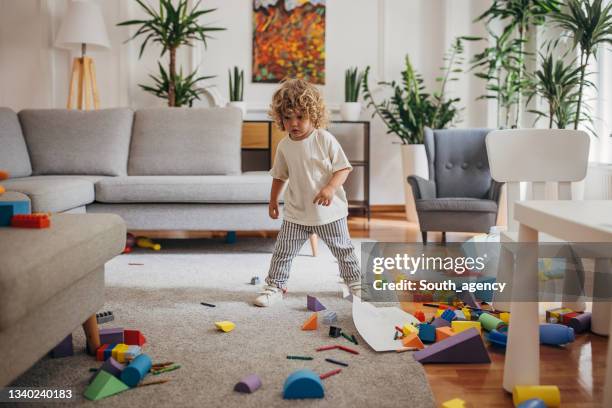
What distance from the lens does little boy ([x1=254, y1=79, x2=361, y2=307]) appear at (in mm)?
2277

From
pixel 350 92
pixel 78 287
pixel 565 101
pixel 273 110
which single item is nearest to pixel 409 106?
pixel 350 92

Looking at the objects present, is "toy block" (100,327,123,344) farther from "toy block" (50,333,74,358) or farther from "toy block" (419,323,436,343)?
"toy block" (419,323,436,343)

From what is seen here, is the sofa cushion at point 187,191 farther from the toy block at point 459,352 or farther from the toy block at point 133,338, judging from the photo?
the toy block at point 459,352

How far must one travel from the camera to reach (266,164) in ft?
17.0

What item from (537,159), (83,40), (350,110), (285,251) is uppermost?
(83,40)

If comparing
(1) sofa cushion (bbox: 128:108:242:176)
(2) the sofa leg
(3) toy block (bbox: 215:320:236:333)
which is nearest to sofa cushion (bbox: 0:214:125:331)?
(2) the sofa leg

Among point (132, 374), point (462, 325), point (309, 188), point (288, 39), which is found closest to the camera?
point (132, 374)

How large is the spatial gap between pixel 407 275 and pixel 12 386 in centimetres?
185

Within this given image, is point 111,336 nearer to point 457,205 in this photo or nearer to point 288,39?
point 457,205

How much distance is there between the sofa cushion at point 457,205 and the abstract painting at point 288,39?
2.38 metres

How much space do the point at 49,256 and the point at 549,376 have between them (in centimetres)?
128

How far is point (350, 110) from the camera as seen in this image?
4.98 meters

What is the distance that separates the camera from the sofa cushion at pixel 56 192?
2.84 metres

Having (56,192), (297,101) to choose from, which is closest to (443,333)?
(297,101)
